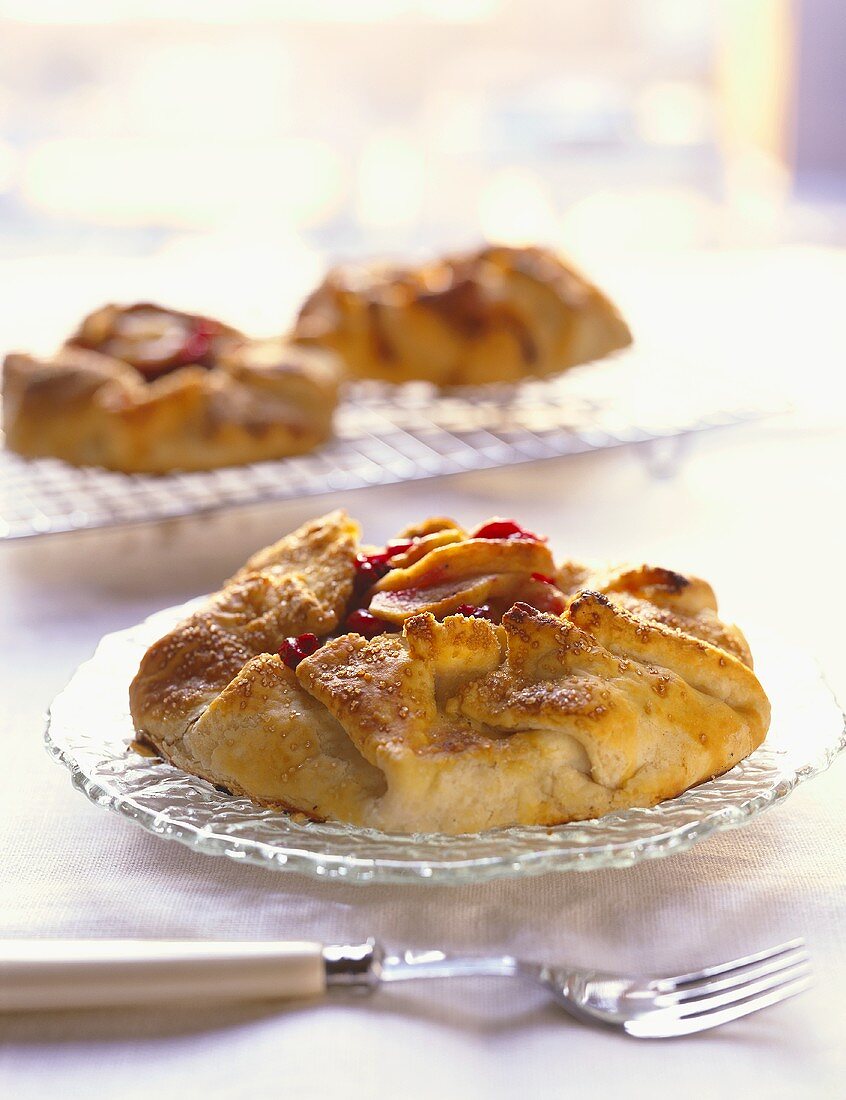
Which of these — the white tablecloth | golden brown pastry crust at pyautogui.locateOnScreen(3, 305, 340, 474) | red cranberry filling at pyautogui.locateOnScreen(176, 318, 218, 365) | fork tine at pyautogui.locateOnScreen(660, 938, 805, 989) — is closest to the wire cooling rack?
golden brown pastry crust at pyautogui.locateOnScreen(3, 305, 340, 474)

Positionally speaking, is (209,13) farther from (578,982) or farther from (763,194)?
(578,982)

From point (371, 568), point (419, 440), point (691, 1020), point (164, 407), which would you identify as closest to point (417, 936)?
point (691, 1020)

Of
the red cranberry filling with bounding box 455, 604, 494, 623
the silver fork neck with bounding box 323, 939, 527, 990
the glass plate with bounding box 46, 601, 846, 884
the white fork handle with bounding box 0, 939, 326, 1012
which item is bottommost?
the silver fork neck with bounding box 323, 939, 527, 990

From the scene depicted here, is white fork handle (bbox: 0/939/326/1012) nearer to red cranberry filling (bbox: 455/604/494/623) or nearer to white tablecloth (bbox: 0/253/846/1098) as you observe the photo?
white tablecloth (bbox: 0/253/846/1098)

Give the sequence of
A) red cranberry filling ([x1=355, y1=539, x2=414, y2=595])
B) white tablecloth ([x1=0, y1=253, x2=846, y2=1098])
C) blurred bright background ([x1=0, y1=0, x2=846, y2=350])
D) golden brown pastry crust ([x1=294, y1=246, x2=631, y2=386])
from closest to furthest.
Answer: white tablecloth ([x1=0, y1=253, x2=846, y2=1098]) < red cranberry filling ([x1=355, y1=539, x2=414, y2=595]) < golden brown pastry crust ([x1=294, y1=246, x2=631, y2=386]) < blurred bright background ([x1=0, y1=0, x2=846, y2=350])

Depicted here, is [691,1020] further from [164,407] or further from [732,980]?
[164,407]

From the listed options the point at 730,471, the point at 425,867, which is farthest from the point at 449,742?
the point at 730,471
